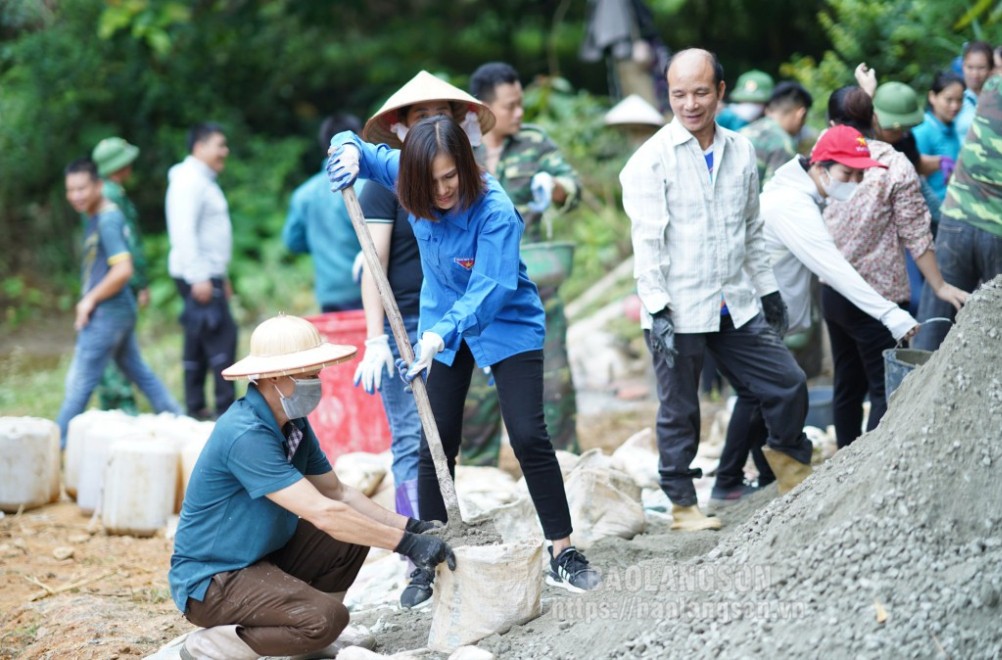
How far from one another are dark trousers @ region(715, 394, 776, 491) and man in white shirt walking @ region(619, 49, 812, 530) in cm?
43

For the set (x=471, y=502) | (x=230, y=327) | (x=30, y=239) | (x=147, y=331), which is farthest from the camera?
(x=30, y=239)

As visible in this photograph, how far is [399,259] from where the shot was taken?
15.6 feet

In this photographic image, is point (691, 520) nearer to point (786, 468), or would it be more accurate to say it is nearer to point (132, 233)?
point (786, 468)

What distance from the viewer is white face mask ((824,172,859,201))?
15.8ft

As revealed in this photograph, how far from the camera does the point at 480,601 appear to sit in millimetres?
3688

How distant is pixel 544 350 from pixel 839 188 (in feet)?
5.76

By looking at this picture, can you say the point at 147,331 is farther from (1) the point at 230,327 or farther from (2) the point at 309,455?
(2) the point at 309,455

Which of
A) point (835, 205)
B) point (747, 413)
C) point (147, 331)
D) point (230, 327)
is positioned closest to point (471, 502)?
point (747, 413)

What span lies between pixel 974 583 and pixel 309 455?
2111 mm

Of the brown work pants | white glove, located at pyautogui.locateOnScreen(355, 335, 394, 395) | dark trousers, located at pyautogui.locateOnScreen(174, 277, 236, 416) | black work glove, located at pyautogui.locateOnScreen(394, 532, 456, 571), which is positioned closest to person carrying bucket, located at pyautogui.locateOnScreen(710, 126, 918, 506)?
white glove, located at pyautogui.locateOnScreen(355, 335, 394, 395)

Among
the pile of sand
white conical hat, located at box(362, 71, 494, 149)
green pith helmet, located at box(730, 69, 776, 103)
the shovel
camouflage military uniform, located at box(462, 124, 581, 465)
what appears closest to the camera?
the pile of sand

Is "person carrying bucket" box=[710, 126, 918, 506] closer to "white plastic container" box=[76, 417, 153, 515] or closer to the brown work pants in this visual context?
the brown work pants

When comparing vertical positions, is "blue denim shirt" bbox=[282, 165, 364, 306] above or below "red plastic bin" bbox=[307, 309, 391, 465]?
above

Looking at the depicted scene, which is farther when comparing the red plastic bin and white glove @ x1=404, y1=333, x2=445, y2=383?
the red plastic bin
